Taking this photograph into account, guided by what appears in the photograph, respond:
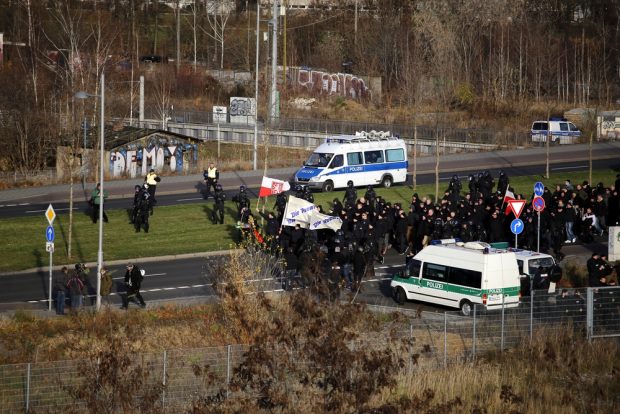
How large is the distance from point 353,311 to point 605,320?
1101 centimetres

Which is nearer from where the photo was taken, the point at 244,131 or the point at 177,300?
the point at 177,300

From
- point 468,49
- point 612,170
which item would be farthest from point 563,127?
point 468,49

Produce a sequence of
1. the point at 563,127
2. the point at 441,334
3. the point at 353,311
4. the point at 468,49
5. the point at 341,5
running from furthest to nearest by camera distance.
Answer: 1. the point at 341,5
2. the point at 468,49
3. the point at 563,127
4. the point at 441,334
5. the point at 353,311

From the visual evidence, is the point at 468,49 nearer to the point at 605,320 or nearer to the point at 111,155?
the point at 111,155

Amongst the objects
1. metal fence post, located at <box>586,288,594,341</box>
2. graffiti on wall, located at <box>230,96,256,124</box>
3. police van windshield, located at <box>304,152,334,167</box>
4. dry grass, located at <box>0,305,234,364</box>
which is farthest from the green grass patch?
graffiti on wall, located at <box>230,96,256,124</box>

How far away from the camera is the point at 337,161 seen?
1833 inches

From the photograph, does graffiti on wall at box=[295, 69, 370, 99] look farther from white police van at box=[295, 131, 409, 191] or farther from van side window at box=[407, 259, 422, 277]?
van side window at box=[407, 259, 422, 277]

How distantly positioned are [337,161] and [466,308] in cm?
1883

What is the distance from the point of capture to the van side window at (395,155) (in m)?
47.3

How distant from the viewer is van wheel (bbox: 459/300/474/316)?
28.3 metres

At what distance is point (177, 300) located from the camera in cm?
3083

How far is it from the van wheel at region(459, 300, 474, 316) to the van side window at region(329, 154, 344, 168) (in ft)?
60.9

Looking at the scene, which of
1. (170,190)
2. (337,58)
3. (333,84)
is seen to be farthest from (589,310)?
(337,58)

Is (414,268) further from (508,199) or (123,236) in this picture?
(123,236)
